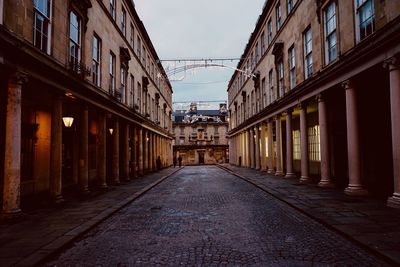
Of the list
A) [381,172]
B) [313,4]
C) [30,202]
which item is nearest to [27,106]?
[30,202]

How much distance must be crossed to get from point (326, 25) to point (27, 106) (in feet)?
45.3

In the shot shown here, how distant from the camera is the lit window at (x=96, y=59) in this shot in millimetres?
15562

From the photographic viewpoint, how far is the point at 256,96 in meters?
29.2

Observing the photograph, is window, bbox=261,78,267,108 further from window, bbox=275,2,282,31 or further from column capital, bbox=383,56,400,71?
column capital, bbox=383,56,400,71

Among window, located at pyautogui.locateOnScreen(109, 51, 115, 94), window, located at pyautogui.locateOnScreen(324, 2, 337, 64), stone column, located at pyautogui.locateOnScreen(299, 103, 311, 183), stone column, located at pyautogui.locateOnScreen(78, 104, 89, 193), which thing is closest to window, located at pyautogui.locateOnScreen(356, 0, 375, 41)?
window, located at pyautogui.locateOnScreen(324, 2, 337, 64)

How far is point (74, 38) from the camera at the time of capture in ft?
43.0

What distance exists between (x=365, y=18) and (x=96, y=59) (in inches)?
483

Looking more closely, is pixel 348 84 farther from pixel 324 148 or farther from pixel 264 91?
pixel 264 91

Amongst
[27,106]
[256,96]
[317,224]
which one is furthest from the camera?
[256,96]

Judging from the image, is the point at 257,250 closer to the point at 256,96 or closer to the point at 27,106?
the point at 27,106

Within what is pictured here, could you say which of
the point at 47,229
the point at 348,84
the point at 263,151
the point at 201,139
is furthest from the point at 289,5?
the point at 201,139

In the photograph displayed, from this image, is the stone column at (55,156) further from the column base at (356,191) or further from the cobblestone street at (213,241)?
the column base at (356,191)

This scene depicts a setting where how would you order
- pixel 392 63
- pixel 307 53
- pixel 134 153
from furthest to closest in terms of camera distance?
pixel 134 153 < pixel 307 53 < pixel 392 63

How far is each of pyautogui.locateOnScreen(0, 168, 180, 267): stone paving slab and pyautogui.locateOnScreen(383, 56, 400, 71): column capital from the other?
9266 millimetres
